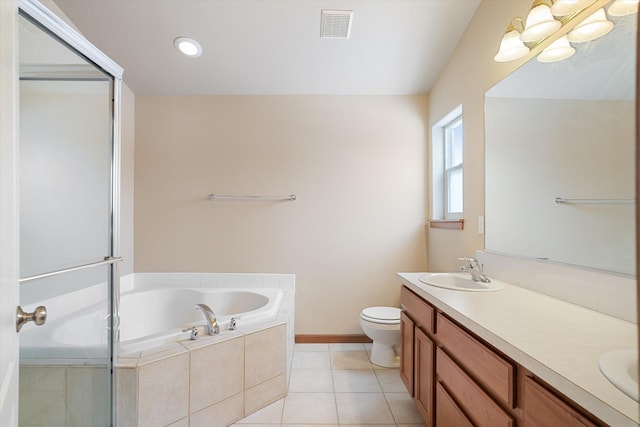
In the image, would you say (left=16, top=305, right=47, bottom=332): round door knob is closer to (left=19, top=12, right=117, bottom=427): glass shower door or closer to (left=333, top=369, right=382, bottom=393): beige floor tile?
(left=19, top=12, right=117, bottom=427): glass shower door

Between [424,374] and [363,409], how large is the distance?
0.53 metres

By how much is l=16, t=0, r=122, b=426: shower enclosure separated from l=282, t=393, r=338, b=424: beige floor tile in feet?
2.95

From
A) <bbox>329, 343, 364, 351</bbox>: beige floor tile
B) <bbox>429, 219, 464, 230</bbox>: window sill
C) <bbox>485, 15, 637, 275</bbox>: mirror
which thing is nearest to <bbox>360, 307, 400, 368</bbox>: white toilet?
<bbox>329, 343, 364, 351</bbox>: beige floor tile

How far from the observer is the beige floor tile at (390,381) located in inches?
73.9

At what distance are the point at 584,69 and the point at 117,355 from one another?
7.72 ft

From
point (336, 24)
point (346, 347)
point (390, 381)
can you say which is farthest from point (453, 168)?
point (346, 347)

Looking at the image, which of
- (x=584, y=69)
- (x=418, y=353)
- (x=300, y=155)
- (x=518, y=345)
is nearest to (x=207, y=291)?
(x=300, y=155)

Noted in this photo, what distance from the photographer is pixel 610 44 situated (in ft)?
3.34

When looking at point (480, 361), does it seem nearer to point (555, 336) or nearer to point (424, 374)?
point (555, 336)

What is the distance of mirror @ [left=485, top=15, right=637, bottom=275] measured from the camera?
96cm

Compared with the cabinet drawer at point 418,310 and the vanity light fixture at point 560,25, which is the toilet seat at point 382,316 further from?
the vanity light fixture at point 560,25

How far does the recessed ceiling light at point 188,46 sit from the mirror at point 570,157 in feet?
6.83

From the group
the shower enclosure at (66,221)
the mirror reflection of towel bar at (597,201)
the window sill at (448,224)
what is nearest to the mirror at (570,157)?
the mirror reflection of towel bar at (597,201)

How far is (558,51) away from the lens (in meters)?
1.22
